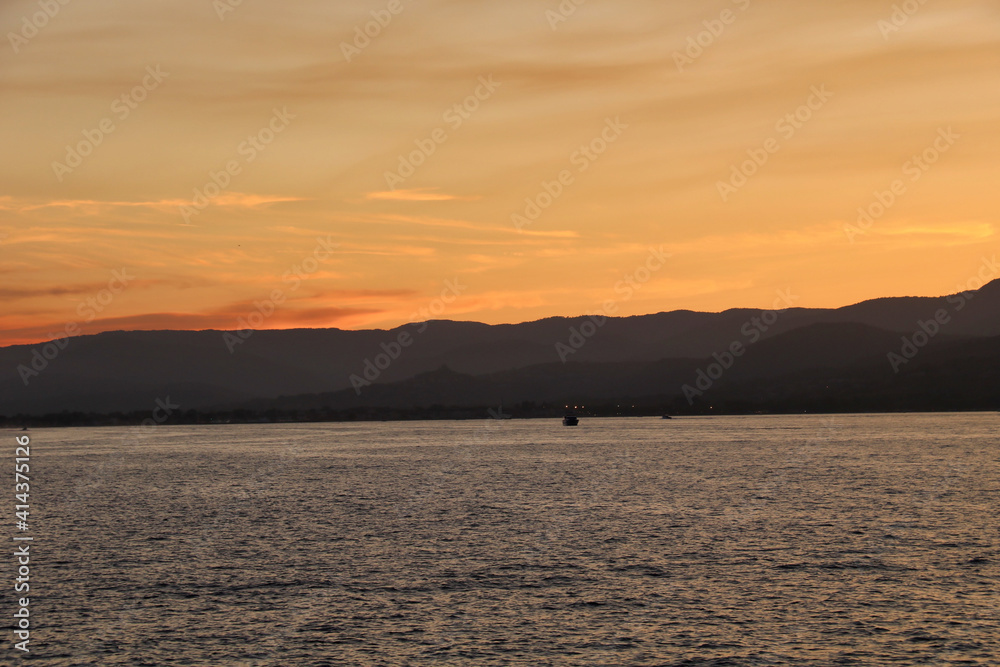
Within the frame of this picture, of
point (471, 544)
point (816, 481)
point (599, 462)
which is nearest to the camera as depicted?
point (471, 544)

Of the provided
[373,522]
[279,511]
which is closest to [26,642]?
[373,522]

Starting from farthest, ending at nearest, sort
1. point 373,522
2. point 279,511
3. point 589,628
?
point 279,511 < point 373,522 < point 589,628

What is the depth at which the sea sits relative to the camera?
146 feet

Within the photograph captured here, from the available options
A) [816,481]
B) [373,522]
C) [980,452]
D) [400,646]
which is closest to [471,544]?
[373,522]

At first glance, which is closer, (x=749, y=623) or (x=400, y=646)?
(x=400, y=646)

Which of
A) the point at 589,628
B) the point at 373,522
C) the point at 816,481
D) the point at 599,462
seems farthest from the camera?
the point at 599,462

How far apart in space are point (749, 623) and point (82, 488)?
12526 cm

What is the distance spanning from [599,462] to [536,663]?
152 metres

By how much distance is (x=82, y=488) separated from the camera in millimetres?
144250

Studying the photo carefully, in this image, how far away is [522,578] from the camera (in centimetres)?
6128

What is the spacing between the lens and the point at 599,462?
192 meters

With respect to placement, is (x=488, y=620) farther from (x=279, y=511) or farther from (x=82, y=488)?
(x=82, y=488)

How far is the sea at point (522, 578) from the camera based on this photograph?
44.4 meters

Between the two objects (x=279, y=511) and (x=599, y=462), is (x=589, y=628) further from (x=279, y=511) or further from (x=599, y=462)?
(x=599, y=462)
